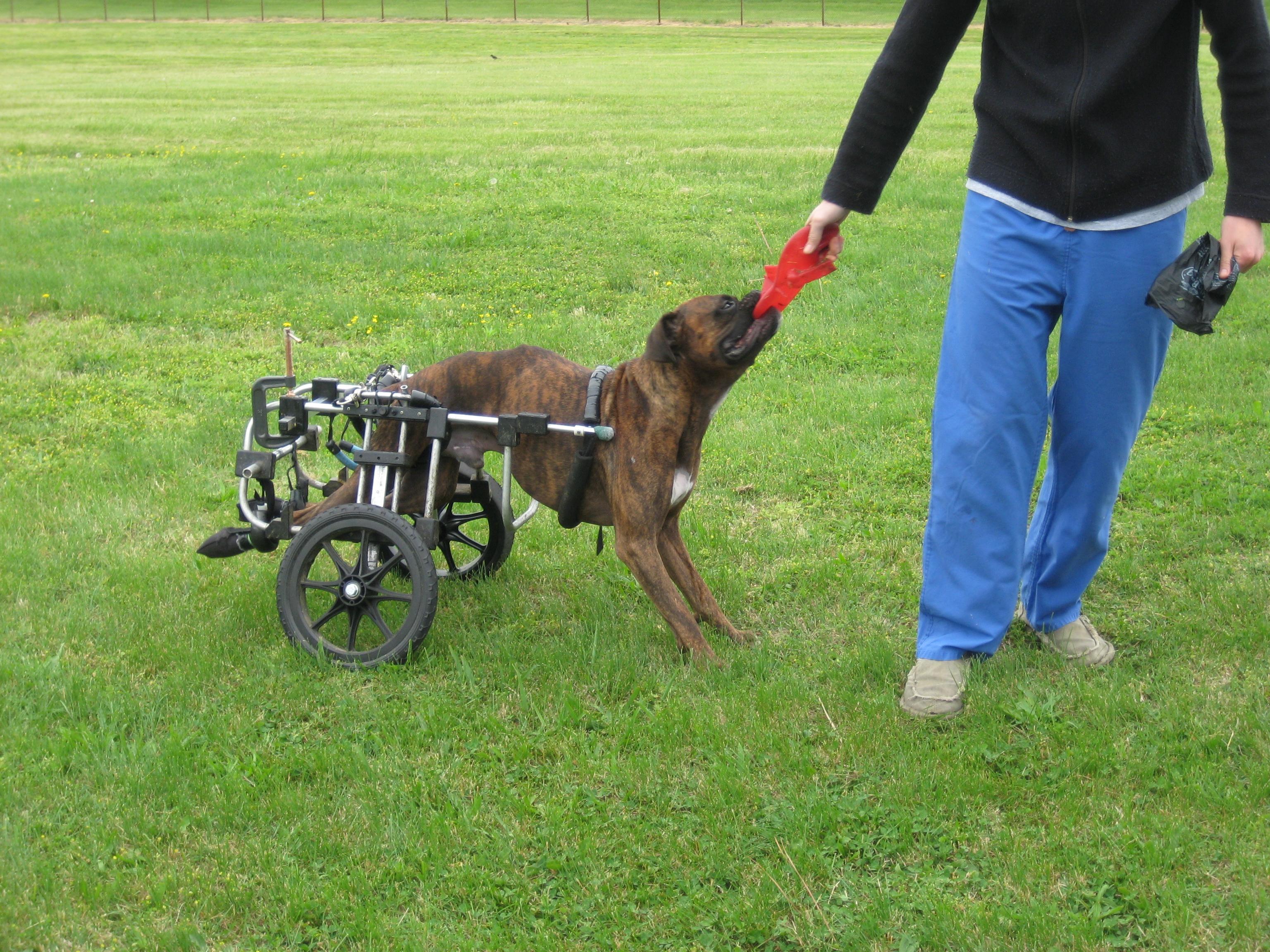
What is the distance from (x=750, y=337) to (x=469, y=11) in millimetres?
65163

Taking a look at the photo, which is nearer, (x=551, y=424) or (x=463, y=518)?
(x=551, y=424)

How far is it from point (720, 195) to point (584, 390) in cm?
811

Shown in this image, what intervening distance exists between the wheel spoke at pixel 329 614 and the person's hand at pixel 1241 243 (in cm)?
319

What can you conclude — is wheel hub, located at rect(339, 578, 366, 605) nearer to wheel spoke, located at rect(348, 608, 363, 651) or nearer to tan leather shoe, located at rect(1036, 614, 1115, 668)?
wheel spoke, located at rect(348, 608, 363, 651)

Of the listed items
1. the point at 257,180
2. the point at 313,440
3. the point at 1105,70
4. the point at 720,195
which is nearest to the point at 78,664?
the point at 313,440

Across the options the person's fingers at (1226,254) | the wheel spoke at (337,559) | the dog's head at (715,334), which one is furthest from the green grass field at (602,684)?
the person's fingers at (1226,254)

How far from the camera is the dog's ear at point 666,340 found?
4.18 meters

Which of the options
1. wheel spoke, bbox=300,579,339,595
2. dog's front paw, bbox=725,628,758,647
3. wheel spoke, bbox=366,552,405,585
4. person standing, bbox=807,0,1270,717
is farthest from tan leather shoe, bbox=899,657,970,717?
wheel spoke, bbox=300,579,339,595

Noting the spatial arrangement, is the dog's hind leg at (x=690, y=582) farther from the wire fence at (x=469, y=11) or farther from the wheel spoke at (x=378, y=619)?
the wire fence at (x=469, y=11)

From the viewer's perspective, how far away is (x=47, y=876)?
3.25 m

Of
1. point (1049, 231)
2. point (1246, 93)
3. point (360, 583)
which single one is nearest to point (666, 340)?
point (1049, 231)

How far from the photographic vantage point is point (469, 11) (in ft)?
209

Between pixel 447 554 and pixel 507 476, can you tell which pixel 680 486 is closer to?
pixel 507 476

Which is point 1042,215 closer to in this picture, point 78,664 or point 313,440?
point 313,440
